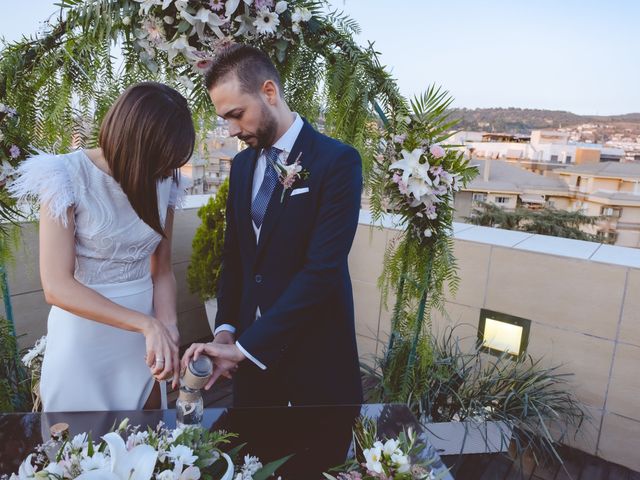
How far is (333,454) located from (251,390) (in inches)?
21.2

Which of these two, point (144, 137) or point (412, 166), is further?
point (412, 166)

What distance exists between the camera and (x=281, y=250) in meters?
1.41

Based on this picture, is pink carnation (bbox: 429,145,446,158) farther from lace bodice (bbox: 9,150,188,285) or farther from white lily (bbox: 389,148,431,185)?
lace bodice (bbox: 9,150,188,285)

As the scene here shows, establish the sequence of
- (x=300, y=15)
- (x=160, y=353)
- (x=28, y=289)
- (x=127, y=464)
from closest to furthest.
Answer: (x=127, y=464) → (x=160, y=353) → (x=300, y=15) → (x=28, y=289)

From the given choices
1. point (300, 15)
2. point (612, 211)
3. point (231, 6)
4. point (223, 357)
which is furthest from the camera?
point (612, 211)

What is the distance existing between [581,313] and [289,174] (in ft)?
6.95

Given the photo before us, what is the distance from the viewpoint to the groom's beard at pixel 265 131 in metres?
1.41

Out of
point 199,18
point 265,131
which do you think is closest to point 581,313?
point 265,131

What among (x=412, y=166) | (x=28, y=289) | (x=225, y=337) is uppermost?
(x=412, y=166)

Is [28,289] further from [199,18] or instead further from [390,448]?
[390,448]

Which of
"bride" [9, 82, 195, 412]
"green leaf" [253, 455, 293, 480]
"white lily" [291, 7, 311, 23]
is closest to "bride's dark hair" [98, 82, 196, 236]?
"bride" [9, 82, 195, 412]

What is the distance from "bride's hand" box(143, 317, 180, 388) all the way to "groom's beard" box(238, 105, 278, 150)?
1.95 feet

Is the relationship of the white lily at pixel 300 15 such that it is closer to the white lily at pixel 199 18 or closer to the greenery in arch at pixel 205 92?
the greenery in arch at pixel 205 92

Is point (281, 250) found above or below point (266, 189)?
below
